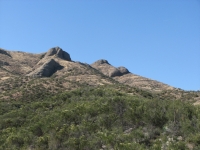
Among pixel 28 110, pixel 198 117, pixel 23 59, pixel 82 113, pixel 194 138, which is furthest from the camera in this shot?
pixel 23 59

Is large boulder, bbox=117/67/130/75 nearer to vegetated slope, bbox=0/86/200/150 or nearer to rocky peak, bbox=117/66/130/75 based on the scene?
rocky peak, bbox=117/66/130/75

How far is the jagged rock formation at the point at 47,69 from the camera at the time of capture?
97312mm

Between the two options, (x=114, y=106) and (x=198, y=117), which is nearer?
(x=198, y=117)

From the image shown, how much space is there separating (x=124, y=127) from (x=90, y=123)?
4.42 metres

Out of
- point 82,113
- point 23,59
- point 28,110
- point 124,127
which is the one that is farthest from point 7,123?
point 23,59

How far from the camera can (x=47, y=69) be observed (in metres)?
100

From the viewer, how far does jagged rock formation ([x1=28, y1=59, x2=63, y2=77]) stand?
97.3 meters

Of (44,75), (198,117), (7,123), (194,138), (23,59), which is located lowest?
(7,123)

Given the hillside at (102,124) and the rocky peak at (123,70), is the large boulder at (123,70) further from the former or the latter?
the hillside at (102,124)

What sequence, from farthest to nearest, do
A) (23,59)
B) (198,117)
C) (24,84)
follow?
(23,59), (24,84), (198,117)

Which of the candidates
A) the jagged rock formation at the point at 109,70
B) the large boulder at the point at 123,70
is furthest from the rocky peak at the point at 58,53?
the large boulder at the point at 123,70

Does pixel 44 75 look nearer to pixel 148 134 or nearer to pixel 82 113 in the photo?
pixel 82 113

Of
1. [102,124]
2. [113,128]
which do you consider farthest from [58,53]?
[113,128]

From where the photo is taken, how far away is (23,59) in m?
124
